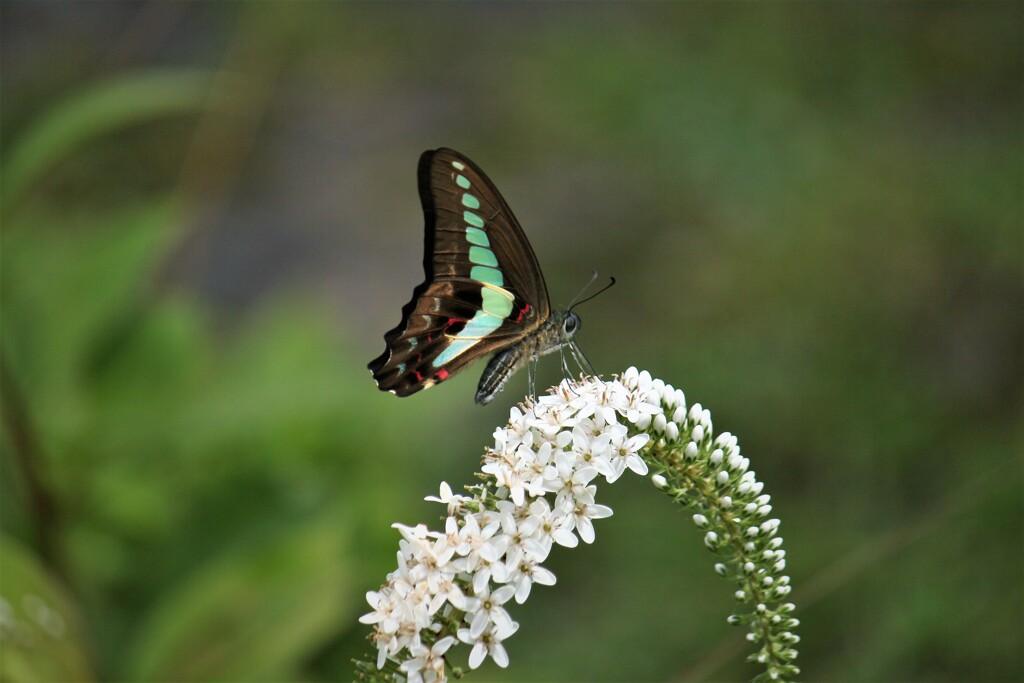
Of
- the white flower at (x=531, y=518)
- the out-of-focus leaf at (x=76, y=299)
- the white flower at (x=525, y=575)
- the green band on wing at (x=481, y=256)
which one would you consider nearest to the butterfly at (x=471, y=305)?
the green band on wing at (x=481, y=256)

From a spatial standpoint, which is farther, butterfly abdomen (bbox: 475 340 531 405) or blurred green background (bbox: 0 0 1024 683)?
blurred green background (bbox: 0 0 1024 683)

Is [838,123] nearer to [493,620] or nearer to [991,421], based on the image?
[991,421]

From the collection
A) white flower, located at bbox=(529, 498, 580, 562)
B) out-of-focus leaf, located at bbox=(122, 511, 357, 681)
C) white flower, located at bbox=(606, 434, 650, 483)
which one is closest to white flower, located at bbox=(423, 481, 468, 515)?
white flower, located at bbox=(529, 498, 580, 562)

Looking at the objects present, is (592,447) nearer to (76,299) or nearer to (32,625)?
(32,625)

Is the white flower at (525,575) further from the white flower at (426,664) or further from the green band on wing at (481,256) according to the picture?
the green band on wing at (481,256)

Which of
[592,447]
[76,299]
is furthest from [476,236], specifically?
[76,299]

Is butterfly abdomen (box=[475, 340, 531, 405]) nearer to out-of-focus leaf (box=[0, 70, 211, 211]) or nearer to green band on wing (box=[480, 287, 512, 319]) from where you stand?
green band on wing (box=[480, 287, 512, 319])

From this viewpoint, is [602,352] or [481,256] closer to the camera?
[481,256]
